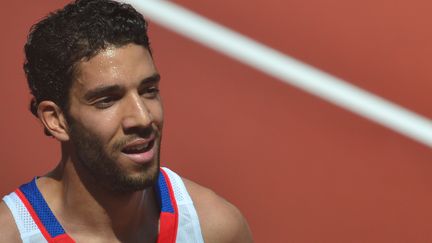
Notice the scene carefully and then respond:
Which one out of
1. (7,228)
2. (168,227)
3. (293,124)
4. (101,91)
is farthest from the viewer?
(293,124)

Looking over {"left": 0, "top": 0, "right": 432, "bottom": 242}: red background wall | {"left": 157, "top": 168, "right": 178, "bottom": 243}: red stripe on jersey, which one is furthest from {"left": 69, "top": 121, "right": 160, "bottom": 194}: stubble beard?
{"left": 0, "top": 0, "right": 432, "bottom": 242}: red background wall

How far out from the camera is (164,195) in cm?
223

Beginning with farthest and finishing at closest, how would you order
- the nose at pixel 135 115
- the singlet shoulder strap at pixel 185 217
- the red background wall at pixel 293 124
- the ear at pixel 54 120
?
1. the red background wall at pixel 293 124
2. the singlet shoulder strap at pixel 185 217
3. the ear at pixel 54 120
4. the nose at pixel 135 115

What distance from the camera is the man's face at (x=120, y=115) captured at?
1923 mm

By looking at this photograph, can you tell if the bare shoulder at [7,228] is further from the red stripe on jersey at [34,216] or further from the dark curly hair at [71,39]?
the dark curly hair at [71,39]

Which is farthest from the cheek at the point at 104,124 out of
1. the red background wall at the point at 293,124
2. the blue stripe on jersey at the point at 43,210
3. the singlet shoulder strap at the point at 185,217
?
the red background wall at the point at 293,124

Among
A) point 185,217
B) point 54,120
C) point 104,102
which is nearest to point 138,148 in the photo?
point 104,102

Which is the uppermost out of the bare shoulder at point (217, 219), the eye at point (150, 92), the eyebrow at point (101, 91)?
the eye at point (150, 92)

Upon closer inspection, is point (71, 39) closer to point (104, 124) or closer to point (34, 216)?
point (104, 124)

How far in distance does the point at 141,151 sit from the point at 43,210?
30 cm

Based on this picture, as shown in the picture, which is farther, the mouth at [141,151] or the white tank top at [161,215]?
the white tank top at [161,215]

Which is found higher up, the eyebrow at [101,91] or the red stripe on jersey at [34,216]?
the eyebrow at [101,91]

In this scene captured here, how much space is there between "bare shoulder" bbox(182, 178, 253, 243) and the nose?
15.2 inches

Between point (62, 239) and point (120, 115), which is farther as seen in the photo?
point (62, 239)
